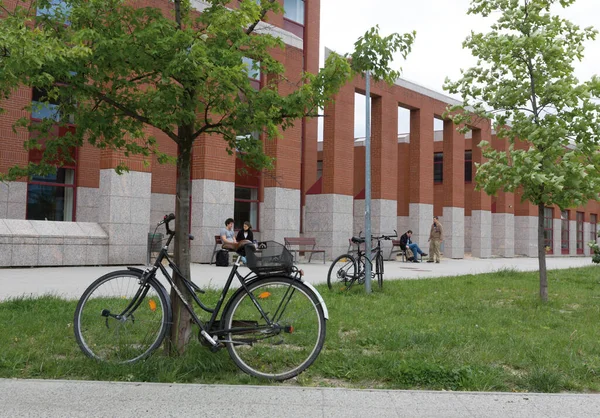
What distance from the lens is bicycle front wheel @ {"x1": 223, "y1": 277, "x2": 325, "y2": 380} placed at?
4.93 metres

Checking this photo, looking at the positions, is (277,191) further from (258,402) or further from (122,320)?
(258,402)

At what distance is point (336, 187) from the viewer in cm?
2333

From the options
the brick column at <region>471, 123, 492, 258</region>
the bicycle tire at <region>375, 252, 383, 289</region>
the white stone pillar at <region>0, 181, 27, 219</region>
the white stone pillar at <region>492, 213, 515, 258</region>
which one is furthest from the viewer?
the white stone pillar at <region>492, 213, 515, 258</region>

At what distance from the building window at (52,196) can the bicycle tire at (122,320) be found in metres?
14.2

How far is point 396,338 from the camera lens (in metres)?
6.29

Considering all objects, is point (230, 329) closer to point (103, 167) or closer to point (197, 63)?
point (197, 63)

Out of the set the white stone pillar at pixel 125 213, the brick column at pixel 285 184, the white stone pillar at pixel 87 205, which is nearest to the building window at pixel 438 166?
the brick column at pixel 285 184

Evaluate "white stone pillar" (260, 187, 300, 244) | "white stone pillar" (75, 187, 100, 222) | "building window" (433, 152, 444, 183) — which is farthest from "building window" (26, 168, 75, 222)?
"building window" (433, 152, 444, 183)

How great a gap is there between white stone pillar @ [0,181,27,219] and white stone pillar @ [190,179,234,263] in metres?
5.11

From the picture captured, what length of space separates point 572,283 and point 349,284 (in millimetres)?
6409

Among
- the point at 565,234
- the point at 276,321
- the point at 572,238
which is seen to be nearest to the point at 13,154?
the point at 276,321

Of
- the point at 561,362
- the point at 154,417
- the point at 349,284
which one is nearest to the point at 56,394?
the point at 154,417

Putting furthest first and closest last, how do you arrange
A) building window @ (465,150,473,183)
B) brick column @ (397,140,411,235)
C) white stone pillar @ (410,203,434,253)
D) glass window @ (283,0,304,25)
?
1. building window @ (465,150,473,183)
2. brick column @ (397,140,411,235)
3. glass window @ (283,0,304,25)
4. white stone pillar @ (410,203,434,253)

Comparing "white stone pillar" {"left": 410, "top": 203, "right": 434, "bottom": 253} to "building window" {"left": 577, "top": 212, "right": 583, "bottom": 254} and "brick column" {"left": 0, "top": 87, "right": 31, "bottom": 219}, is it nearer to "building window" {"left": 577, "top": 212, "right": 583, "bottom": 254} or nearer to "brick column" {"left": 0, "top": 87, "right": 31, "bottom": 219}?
"brick column" {"left": 0, "top": 87, "right": 31, "bottom": 219}
